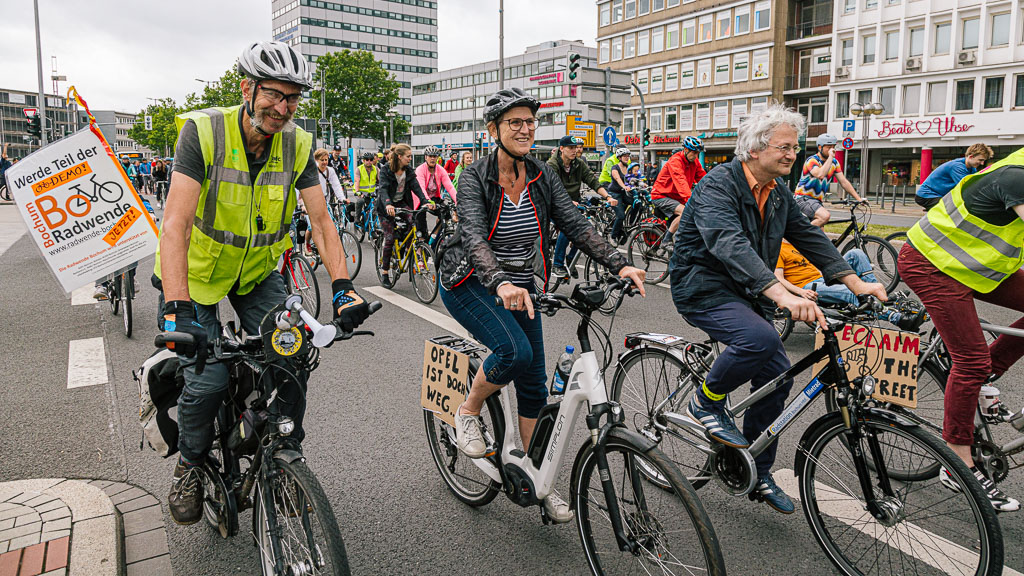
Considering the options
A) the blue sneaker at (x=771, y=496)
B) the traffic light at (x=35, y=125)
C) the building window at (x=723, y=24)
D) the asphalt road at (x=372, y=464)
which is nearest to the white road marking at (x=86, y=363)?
the asphalt road at (x=372, y=464)

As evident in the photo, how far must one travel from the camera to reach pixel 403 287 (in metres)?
10.6

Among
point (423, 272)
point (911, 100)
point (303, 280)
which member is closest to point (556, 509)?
point (303, 280)

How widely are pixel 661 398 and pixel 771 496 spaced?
77 cm

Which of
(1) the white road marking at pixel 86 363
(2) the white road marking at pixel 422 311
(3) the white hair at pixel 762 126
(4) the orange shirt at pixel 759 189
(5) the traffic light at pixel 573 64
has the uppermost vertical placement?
(5) the traffic light at pixel 573 64

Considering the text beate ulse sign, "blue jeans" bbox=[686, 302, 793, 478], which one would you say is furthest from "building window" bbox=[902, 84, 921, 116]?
"blue jeans" bbox=[686, 302, 793, 478]

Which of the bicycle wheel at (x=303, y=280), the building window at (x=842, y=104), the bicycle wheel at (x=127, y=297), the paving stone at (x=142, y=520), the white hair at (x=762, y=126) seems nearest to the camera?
the white hair at (x=762, y=126)

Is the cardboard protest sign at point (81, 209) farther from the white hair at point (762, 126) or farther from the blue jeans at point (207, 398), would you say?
the white hair at point (762, 126)

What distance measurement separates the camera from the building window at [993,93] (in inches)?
1532

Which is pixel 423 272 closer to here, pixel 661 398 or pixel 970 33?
pixel 661 398

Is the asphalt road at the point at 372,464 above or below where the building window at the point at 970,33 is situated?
below

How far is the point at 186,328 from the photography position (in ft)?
8.04

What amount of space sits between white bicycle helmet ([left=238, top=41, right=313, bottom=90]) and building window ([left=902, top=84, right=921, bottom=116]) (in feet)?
153

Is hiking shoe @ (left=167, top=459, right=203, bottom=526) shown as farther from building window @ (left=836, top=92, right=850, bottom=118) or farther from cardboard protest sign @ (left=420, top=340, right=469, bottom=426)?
building window @ (left=836, top=92, right=850, bottom=118)

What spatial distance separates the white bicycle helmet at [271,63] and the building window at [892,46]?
48.3 metres
